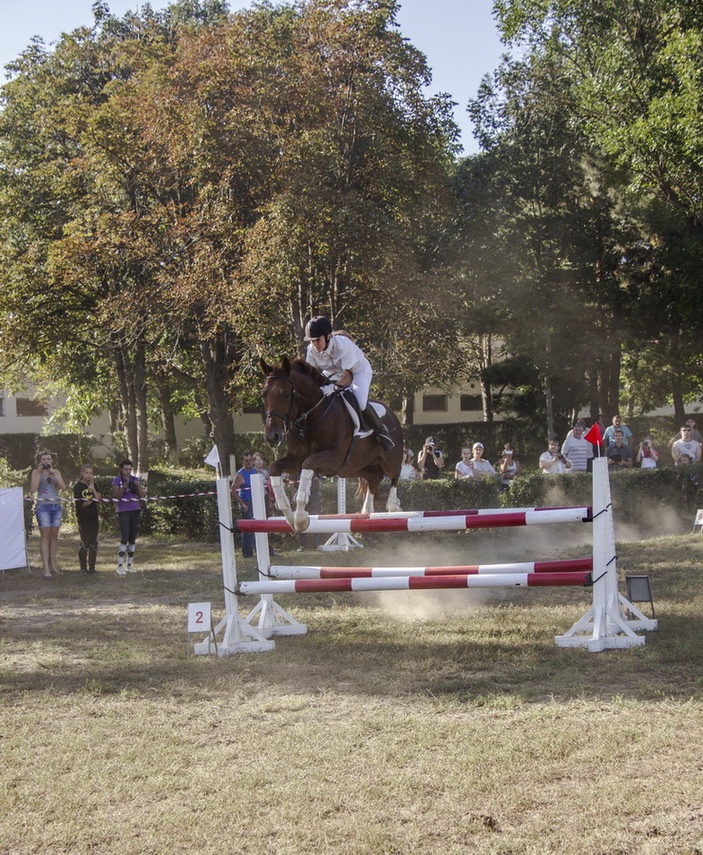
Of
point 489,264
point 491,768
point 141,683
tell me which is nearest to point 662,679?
point 491,768

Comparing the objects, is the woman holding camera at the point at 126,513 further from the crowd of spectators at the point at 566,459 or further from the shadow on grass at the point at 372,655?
the crowd of spectators at the point at 566,459

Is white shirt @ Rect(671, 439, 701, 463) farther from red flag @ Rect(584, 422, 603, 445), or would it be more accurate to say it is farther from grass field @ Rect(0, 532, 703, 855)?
red flag @ Rect(584, 422, 603, 445)

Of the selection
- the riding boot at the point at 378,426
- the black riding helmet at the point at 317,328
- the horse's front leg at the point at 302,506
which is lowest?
the horse's front leg at the point at 302,506

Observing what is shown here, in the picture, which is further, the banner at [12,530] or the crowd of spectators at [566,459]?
the crowd of spectators at [566,459]

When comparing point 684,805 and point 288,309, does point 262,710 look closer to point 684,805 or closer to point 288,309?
point 684,805

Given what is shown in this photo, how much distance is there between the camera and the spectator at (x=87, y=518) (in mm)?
15133

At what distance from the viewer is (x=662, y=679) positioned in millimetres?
6996

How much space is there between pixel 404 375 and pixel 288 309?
2.91m

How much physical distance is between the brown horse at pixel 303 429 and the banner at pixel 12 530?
26.3 feet

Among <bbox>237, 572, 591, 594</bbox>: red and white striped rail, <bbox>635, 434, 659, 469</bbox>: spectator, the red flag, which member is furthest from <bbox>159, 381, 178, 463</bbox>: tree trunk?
the red flag

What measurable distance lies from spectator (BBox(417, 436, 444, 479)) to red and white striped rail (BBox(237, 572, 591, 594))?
32.0ft

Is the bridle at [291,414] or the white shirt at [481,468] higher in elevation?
the bridle at [291,414]

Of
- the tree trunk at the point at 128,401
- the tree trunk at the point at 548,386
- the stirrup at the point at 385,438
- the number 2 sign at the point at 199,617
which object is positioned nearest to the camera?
the number 2 sign at the point at 199,617

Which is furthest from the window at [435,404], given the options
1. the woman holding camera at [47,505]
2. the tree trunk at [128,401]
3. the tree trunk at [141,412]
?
the woman holding camera at [47,505]
